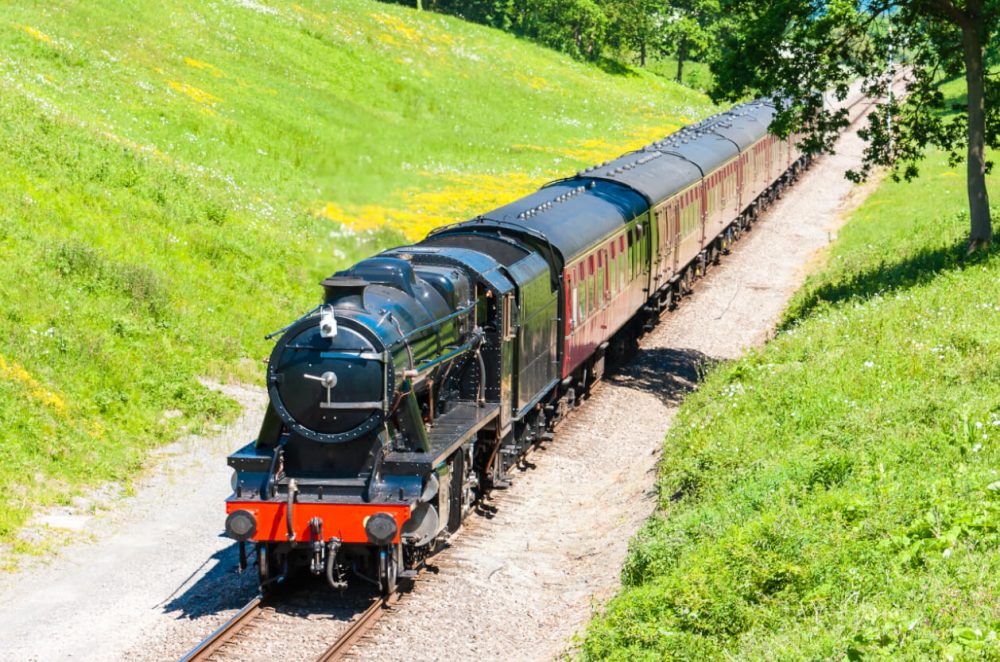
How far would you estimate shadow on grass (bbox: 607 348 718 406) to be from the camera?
23.6 meters

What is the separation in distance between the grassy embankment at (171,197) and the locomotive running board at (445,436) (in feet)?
20.5

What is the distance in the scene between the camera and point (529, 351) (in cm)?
1756

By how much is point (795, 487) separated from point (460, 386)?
5.21 meters

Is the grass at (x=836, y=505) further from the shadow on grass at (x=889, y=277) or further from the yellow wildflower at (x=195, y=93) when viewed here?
the yellow wildflower at (x=195, y=93)

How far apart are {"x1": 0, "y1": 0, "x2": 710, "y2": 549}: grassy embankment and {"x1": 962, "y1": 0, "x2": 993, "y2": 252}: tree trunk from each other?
40.4 feet

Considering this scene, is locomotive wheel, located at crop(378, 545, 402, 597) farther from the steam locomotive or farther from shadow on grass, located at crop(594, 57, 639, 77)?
shadow on grass, located at crop(594, 57, 639, 77)

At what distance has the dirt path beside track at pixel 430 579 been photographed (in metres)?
12.6

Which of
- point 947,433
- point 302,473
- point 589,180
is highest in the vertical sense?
point 589,180

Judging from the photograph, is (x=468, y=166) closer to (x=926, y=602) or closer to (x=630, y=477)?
(x=630, y=477)

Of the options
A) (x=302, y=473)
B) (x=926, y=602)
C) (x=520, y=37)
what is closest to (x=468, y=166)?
(x=302, y=473)

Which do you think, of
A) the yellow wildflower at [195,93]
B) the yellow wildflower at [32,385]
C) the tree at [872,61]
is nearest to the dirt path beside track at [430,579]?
the yellow wildflower at [32,385]

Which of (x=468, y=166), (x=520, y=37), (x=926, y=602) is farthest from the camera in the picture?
(x=520, y=37)

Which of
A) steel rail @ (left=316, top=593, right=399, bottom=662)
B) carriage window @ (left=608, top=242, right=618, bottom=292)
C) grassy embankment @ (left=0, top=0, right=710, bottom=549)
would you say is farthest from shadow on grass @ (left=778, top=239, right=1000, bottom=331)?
steel rail @ (left=316, top=593, right=399, bottom=662)

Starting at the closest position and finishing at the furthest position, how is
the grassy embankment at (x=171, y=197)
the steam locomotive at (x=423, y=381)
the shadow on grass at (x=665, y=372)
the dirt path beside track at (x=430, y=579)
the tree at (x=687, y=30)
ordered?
the dirt path beside track at (x=430, y=579), the steam locomotive at (x=423, y=381), the grassy embankment at (x=171, y=197), the shadow on grass at (x=665, y=372), the tree at (x=687, y=30)
